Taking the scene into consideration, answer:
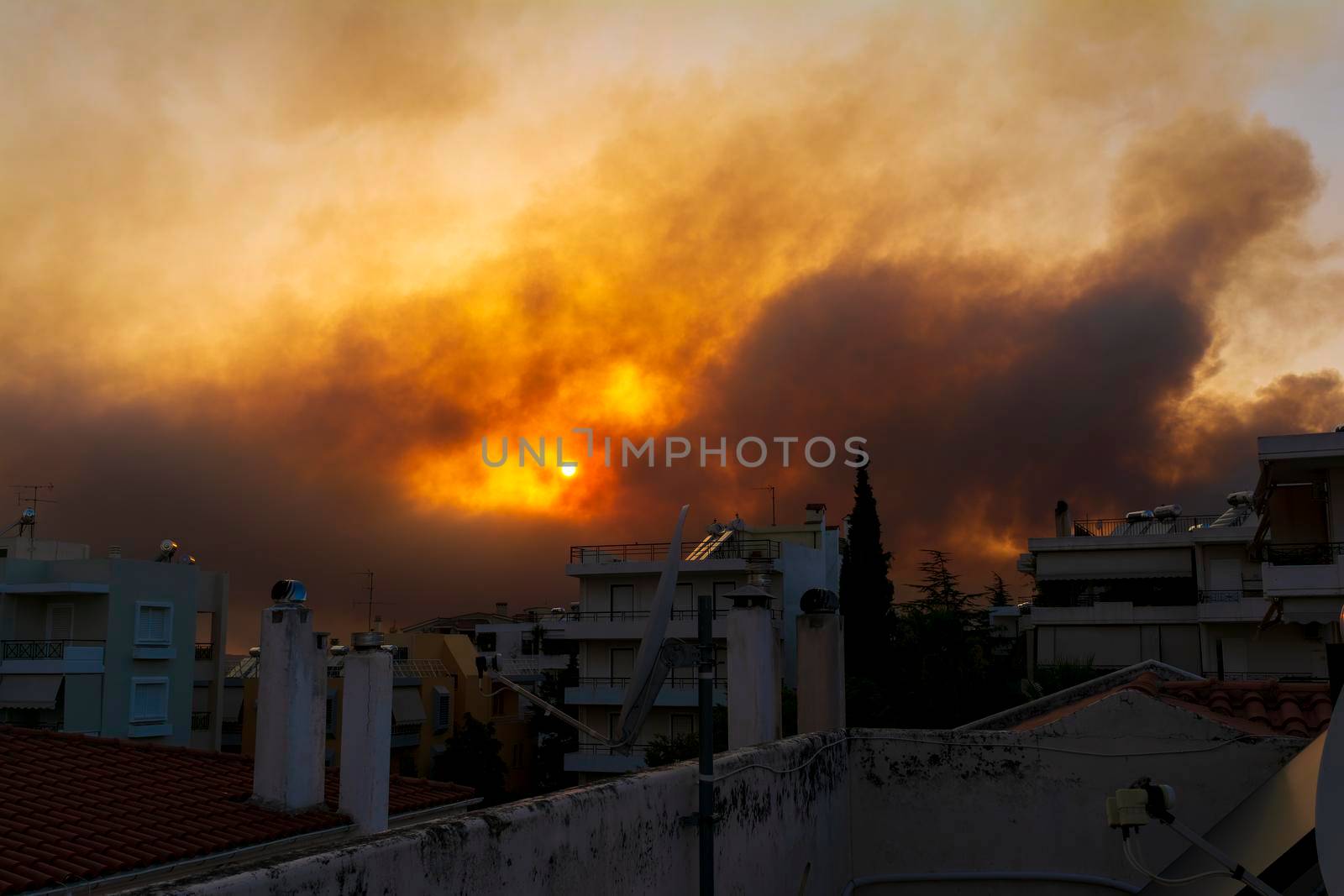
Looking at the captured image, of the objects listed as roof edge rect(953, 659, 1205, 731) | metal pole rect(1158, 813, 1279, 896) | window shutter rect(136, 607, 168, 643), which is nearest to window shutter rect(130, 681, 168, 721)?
window shutter rect(136, 607, 168, 643)

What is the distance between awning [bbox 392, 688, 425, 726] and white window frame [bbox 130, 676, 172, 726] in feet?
31.3

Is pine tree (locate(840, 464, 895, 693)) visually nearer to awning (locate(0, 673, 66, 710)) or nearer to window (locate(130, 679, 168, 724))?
window (locate(130, 679, 168, 724))

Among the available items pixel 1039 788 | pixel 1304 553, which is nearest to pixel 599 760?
pixel 1304 553

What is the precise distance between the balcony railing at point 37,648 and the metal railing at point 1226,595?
1413 inches

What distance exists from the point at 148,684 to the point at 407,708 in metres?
11.8

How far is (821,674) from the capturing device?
10438 millimetres

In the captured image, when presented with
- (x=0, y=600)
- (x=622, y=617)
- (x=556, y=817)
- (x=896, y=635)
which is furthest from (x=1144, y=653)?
(x=556, y=817)

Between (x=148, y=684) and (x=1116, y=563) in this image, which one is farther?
(x=1116, y=563)

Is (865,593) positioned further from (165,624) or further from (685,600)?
(165,624)

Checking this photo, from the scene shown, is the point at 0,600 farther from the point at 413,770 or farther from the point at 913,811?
the point at 913,811

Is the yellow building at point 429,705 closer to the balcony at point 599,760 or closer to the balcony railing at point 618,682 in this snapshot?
the balcony at point 599,760

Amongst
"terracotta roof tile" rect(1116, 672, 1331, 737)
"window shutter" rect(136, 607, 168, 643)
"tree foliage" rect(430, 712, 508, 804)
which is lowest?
"tree foliage" rect(430, 712, 508, 804)

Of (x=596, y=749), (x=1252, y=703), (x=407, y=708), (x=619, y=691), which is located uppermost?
(x=1252, y=703)

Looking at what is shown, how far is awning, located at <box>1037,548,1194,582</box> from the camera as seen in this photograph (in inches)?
1631
